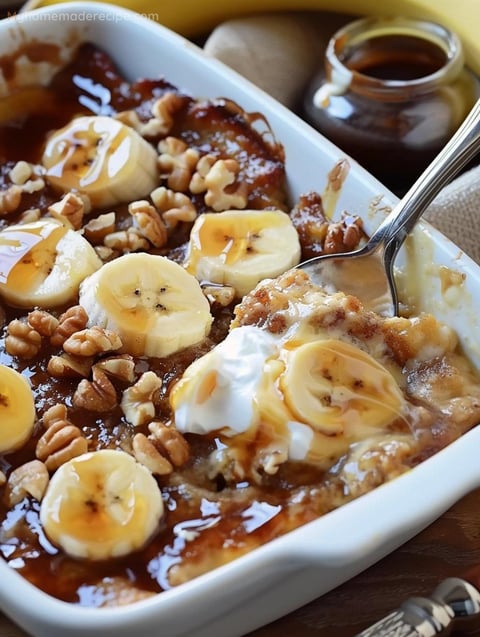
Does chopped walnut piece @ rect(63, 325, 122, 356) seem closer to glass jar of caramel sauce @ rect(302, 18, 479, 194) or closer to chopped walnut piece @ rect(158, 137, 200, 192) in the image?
chopped walnut piece @ rect(158, 137, 200, 192)

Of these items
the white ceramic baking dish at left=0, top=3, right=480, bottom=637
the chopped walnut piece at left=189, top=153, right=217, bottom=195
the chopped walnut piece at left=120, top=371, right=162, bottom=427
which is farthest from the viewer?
the chopped walnut piece at left=189, top=153, right=217, bottom=195

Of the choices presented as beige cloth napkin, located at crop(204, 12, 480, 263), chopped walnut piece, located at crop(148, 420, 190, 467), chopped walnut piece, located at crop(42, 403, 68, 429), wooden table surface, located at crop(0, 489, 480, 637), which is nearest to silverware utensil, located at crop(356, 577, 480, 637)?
wooden table surface, located at crop(0, 489, 480, 637)

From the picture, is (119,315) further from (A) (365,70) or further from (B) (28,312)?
(A) (365,70)

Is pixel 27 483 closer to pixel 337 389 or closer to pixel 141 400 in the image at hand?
pixel 141 400

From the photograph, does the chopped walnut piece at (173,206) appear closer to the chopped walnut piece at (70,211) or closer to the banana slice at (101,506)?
the chopped walnut piece at (70,211)

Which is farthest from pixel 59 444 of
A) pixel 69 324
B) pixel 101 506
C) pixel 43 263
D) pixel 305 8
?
pixel 305 8

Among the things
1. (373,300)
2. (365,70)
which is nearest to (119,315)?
(373,300)
